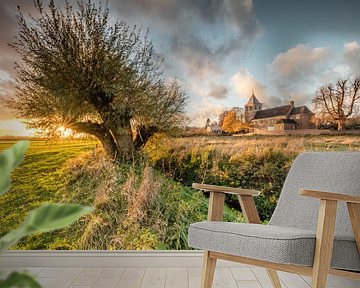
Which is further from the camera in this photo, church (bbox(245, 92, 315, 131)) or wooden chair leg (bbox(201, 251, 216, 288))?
church (bbox(245, 92, 315, 131))

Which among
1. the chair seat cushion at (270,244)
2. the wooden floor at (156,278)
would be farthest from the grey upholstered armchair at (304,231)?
the wooden floor at (156,278)

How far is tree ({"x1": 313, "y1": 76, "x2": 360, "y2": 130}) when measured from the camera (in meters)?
3.75

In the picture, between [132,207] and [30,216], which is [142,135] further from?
[30,216]

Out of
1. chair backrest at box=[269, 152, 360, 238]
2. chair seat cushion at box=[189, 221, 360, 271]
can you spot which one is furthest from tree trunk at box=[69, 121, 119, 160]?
chair seat cushion at box=[189, 221, 360, 271]

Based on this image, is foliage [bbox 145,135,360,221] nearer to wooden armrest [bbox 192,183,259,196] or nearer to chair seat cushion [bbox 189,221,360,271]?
wooden armrest [bbox 192,183,259,196]

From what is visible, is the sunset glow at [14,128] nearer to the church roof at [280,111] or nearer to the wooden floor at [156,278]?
the wooden floor at [156,278]

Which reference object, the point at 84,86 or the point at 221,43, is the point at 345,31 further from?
the point at 84,86

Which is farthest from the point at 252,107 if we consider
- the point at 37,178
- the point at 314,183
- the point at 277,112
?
the point at 37,178

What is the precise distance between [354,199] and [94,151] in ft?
7.47

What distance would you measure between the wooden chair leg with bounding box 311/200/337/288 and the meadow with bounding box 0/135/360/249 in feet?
5.62

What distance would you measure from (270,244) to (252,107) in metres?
2.07

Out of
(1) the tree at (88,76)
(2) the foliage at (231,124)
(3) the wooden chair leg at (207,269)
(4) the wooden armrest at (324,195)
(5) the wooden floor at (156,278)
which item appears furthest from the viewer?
(2) the foliage at (231,124)

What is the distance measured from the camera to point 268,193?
12.0ft

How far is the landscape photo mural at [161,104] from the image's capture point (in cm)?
356
